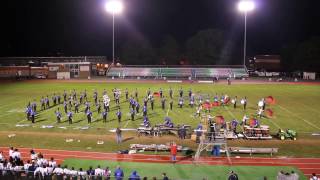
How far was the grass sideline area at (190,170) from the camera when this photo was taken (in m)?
17.2

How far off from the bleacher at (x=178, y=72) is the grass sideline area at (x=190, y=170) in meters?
50.5

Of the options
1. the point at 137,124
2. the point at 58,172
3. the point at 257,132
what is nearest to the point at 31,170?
the point at 58,172

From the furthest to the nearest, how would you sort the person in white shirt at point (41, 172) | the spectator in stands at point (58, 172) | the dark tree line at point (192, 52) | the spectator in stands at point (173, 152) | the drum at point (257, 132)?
the dark tree line at point (192, 52) < the drum at point (257, 132) < the spectator in stands at point (173, 152) < the person in white shirt at point (41, 172) < the spectator in stands at point (58, 172)

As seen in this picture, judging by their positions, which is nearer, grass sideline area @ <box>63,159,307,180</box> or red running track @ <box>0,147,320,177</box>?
grass sideline area @ <box>63,159,307,180</box>

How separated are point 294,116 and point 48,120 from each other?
68.3ft

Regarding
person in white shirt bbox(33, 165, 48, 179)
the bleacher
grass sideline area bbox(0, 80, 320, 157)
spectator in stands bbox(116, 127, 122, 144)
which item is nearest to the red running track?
grass sideline area bbox(0, 80, 320, 157)

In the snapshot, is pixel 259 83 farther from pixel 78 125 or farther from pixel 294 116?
pixel 78 125

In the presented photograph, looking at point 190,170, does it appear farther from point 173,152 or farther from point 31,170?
point 31,170

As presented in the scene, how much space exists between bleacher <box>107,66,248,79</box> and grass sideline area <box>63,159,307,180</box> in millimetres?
50489

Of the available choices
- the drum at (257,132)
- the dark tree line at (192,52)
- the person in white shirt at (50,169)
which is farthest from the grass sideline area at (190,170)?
the dark tree line at (192,52)

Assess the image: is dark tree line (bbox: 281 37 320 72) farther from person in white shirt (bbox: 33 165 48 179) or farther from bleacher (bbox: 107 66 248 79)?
person in white shirt (bbox: 33 165 48 179)

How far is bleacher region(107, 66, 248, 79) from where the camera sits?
69688 mm

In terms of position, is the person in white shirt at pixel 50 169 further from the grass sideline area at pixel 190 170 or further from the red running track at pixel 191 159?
the red running track at pixel 191 159

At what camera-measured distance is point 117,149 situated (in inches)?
866
